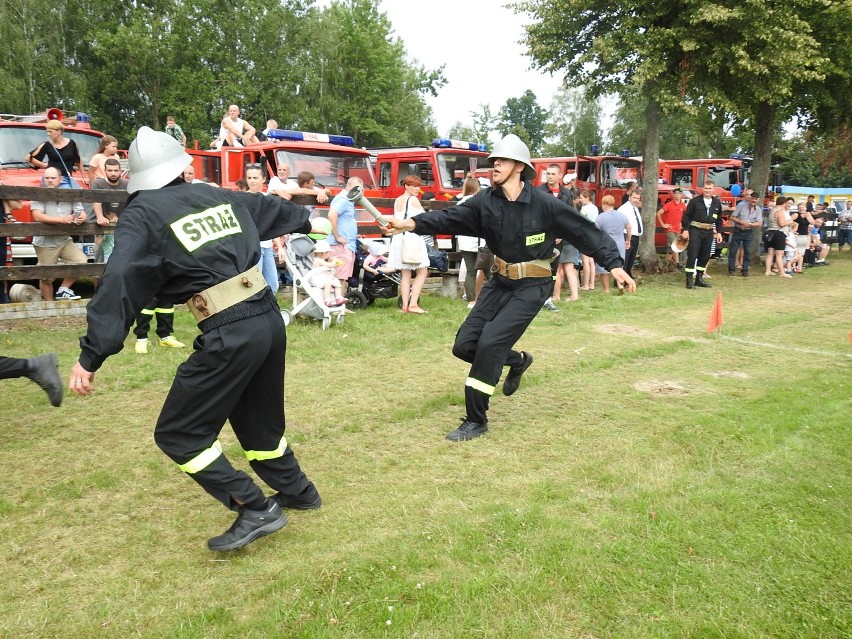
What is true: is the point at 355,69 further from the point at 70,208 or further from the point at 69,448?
the point at 69,448

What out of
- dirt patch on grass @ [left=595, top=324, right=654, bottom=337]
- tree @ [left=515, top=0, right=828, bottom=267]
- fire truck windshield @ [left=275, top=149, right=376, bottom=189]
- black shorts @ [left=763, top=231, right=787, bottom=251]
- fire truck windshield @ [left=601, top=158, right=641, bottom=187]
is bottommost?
dirt patch on grass @ [left=595, top=324, right=654, bottom=337]

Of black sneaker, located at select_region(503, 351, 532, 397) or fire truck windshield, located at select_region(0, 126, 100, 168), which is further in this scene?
fire truck windshield, located at select_region(0, 126, 100, 168)

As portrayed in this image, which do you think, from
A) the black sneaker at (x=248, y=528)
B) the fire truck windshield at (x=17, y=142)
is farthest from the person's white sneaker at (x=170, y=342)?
the fire truck windshield at (x=17, y=142)

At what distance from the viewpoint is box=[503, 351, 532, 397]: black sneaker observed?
6191 millimetres

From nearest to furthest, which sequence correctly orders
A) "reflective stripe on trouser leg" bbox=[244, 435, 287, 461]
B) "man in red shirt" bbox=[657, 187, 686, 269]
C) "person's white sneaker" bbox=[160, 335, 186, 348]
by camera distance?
"reflective stripe on trouser leg" bbox=[244, 435, 287, 461] → "person's white sneaker" bbox=[160, 335, 186, 348] → "man in red shirt" bbox=[657, 187, 686, 269]

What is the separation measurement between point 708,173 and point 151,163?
20.7m

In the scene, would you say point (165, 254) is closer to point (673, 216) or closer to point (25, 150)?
point (25, 150)

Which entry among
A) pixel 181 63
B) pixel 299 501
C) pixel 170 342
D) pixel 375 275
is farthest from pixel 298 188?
pixel 181 63

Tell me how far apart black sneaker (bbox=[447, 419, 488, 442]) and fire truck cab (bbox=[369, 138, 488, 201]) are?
1033 cm

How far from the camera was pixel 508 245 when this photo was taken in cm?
553

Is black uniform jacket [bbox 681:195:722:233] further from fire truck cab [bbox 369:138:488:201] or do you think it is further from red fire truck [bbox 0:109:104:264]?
red fire truck [bbox 0:109:104:264]

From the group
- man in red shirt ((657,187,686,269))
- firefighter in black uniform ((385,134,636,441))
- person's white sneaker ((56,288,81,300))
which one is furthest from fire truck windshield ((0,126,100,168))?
man in red shirt ((657,187,686,269))

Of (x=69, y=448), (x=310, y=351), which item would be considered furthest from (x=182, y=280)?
(x=310, y=351)

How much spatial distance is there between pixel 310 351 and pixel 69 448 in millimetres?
3220
